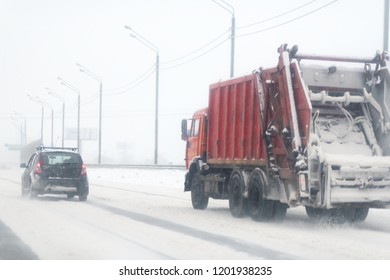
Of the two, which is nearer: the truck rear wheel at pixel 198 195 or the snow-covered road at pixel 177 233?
the snow-covered road at pixel 177 233

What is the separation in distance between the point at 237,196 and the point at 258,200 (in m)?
1.01

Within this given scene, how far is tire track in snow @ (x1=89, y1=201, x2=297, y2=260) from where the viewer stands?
9.45 m

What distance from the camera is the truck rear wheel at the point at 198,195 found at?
17.1 metres

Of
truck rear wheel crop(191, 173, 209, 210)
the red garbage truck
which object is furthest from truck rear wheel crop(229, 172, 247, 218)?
truck rear wheel crop(191, 173, 209, 210)

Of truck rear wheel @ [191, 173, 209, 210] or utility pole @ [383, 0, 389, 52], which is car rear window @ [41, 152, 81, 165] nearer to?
truck rear wheel @ [191, 173, 209, 210]

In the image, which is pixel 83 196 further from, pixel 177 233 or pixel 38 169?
pixel 177 233

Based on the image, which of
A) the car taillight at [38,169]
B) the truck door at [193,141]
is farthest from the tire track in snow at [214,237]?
the car taillight at [38,169]

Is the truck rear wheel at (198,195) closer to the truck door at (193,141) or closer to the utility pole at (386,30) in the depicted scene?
the truck door at (193,141)

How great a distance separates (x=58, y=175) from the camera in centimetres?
1961

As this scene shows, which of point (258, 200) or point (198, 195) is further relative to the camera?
point (198, 195)

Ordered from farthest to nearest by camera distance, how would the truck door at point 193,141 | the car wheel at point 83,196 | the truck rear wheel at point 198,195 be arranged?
1. the car wheel at point 83,196
2. the truck door at point 193,141
3. the truck rear wheel at point 198,195

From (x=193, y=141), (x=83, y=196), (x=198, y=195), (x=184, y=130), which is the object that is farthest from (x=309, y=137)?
(x=83, y=196)

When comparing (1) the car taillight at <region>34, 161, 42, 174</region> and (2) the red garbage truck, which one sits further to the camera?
(1) the car taillight at <region>34, 161, 42, 174</region>
